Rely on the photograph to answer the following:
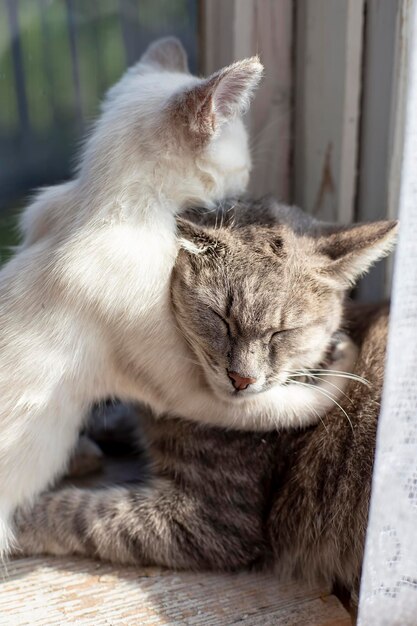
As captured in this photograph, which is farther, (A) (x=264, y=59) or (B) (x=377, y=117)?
(A) (x=264, y=59)

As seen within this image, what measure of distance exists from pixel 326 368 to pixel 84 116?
2.98 feet

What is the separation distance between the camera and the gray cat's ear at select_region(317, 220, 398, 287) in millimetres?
1431

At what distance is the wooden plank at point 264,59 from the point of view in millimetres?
1849

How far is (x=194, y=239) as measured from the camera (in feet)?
4.69

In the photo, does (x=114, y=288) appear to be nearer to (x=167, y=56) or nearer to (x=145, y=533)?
(x=145, y=533)

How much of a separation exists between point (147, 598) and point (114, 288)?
591 millimetres

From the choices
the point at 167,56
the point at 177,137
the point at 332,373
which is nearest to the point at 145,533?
the point at 332,373

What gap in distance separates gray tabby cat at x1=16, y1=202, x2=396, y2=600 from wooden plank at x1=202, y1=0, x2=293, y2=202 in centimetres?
45

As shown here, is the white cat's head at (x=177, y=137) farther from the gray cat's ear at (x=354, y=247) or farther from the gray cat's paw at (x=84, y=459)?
the gray cat's paw at (x=84, y=459)

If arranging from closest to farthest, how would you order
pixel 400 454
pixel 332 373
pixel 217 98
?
pixel 400 454 < pixel 217 98 < pixel 332 373

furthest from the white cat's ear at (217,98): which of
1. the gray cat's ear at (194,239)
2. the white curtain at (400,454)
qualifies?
the white curtain at (400,454)

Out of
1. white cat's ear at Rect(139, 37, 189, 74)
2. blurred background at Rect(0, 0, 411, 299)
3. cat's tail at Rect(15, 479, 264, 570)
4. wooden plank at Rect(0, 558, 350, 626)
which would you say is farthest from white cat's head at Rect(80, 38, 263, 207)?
wooden plank at Rect(0, 558, 350, 626)

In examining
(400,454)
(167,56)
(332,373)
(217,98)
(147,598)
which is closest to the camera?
(400,454)

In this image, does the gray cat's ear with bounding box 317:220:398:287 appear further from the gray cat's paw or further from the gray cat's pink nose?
the gray cat's paw
